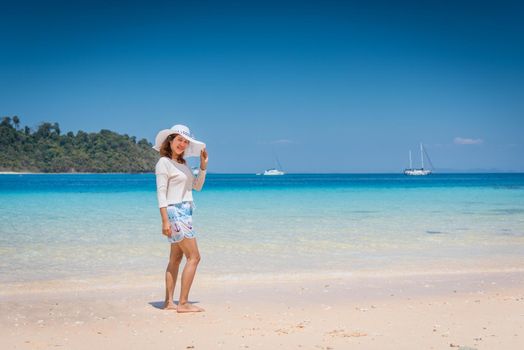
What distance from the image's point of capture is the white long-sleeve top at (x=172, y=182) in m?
6.14

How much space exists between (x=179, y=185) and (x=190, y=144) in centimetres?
47

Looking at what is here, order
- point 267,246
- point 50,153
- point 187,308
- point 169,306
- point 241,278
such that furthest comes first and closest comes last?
point 50,153, point 267,246, point 241,278, point 169,306, point 187,308

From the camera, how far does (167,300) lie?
6715mm

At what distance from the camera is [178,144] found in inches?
247

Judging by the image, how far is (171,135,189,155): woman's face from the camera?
20.6ft

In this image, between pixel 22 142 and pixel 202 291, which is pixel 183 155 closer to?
pixel 202 291

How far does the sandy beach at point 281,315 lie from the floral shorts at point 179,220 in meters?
0.88

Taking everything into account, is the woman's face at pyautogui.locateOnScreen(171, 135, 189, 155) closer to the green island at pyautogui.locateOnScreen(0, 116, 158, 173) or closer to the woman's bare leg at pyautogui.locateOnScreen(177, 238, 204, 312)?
the woman's bare leg at pyautogui.locateOnScreen(177, 238, 204, 312)

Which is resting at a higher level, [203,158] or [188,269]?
[203,158]

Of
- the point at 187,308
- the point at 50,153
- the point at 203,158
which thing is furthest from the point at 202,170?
the point at 50,153

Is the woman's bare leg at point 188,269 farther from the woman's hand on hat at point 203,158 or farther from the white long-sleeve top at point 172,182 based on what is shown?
the woman's hand on hat at point 203,158

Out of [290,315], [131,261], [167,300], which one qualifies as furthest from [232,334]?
[131,261]

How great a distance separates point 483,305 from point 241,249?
21.2 feet

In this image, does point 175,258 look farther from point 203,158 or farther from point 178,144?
point 178,144
